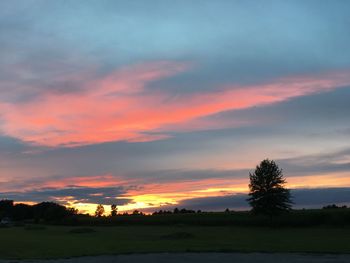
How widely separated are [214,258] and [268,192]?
6224 cm

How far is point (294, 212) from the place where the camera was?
332ft

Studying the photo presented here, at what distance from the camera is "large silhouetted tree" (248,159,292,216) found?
306 feet

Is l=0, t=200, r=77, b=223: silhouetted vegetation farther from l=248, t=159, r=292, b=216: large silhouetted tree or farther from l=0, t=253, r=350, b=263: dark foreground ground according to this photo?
l=0, t=253, r=350, b=263: dark foreground ground

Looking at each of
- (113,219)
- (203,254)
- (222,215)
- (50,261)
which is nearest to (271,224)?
(222,215)

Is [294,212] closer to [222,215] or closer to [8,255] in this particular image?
[222,215]

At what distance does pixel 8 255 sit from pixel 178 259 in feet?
43.3

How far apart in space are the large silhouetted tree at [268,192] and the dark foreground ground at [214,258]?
190ft

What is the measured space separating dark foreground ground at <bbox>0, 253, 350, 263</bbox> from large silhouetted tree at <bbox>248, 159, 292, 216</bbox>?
190ft

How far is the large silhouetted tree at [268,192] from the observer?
93.1 meters

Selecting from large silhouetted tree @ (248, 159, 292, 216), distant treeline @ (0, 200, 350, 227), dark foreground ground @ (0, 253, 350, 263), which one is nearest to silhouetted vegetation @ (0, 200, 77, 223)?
distant treeline @ (0, 200, 350, 227)

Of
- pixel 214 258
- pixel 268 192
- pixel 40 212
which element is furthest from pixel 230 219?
pixel 40 212

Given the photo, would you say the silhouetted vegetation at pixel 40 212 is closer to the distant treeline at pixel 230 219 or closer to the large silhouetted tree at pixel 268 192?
the distant treeline at pixel 230 219

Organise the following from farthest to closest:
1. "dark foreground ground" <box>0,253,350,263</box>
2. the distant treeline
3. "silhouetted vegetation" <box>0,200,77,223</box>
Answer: "silhouetted vegetation" <box>0,200,77,223</box> < the distant treeline < "dark foreground ground" <box>0,253,350,263</box>

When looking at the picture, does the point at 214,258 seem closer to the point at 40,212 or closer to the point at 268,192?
the point at 268,192
